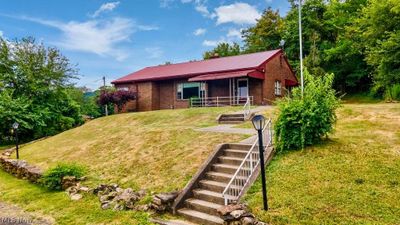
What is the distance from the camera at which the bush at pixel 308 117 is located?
29.8 feet

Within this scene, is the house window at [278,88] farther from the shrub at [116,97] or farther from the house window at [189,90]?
the shrub at [116,97]

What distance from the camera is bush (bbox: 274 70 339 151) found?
9086mm

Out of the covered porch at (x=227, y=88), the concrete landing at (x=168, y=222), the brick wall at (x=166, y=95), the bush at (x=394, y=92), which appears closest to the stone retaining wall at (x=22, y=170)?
the concrete landing at (x=168, y=222)

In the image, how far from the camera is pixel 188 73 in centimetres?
2828

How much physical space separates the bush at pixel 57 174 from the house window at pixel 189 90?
1735cm

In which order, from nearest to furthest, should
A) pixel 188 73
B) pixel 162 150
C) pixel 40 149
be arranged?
pixel 162 150 → pixel 40 149 → pixel 188 73

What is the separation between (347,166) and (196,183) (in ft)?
13.3

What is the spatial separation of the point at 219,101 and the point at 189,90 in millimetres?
3809

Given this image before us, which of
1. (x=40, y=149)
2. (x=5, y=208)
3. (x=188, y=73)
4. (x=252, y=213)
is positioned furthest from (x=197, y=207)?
(x=188, y=73)

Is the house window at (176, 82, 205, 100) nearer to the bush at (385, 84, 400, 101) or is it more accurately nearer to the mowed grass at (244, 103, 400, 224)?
the bush at (385, 84, 400, 101)

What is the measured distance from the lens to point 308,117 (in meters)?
9.07

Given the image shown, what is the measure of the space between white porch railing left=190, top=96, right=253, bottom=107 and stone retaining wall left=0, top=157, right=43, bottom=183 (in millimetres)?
15098

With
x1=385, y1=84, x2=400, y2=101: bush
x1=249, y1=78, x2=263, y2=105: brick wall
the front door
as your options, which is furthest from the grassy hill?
the front door

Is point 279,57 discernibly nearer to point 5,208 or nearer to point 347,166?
point 347,166
